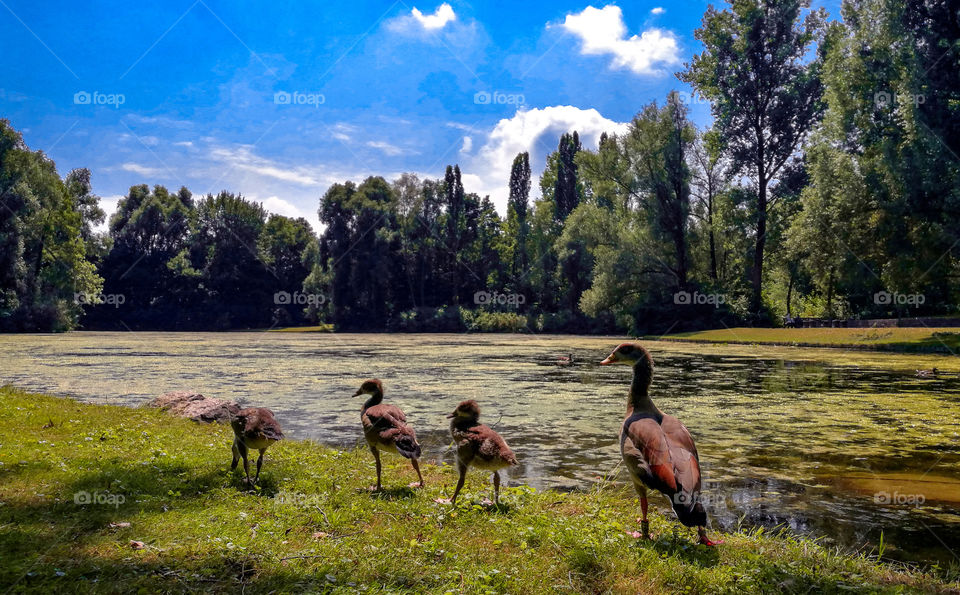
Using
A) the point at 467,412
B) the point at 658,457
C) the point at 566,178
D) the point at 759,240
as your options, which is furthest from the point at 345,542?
the point at 566,178

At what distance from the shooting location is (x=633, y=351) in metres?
6.56

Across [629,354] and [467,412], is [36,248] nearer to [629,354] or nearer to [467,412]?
[467,412]

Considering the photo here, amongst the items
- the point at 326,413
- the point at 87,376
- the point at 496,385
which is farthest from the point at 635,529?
the point at 87,376

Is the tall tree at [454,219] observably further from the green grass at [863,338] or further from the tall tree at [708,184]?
the green grass at [863,338]

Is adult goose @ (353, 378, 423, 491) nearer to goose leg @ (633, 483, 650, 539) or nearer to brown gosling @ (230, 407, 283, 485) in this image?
brown gosling @ (230, 407, 283, 485)

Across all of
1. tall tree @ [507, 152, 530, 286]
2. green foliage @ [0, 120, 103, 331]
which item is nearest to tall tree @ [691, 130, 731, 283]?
tall tree @ [507, 152, 530, 286]

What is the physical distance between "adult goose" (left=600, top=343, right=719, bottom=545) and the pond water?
5.09 ft

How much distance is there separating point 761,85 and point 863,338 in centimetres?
2654

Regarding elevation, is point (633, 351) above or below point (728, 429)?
above

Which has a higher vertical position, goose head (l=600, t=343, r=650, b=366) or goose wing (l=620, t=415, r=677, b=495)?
goose head (l=600, t=343, r=650, b=366)

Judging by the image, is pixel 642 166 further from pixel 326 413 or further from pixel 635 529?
pixel 635 529

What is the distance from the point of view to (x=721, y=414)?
13.1 metres

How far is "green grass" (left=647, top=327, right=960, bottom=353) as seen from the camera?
94.2 feet

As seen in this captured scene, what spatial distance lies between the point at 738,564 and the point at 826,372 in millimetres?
19734
